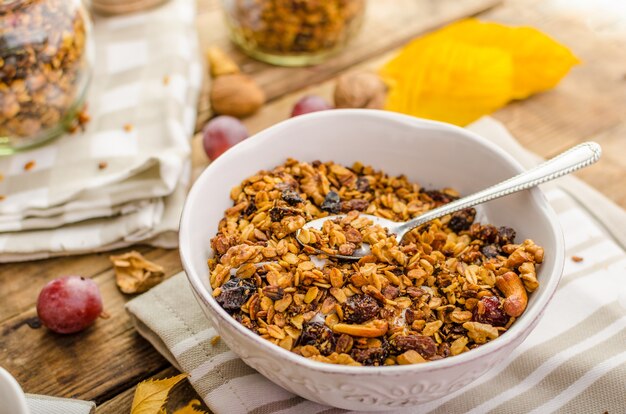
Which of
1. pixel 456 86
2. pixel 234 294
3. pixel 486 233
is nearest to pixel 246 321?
pixel 234 294

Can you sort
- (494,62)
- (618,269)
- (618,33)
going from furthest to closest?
(618,33)
(494,62)
(618,269)

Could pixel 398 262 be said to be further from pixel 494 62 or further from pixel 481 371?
pixel 494 62

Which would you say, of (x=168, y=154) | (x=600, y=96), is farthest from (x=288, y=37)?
(x=600, y=96)

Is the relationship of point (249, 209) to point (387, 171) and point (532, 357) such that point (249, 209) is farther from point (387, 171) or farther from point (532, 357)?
point (532, 357)

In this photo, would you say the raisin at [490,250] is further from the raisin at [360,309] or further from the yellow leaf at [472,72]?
the yellow leaf at [472,72]

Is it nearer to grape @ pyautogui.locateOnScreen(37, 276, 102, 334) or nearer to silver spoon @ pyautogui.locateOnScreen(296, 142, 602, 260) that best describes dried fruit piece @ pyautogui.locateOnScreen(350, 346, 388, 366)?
silver spoon @ pyautogui.locateOnScreen(296, 142, 602, 260)

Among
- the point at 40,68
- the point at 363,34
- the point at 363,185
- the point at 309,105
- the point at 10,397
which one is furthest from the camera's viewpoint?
the point at 363,34
